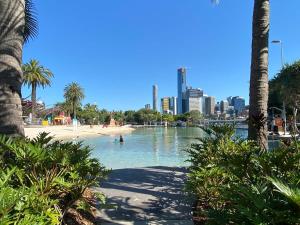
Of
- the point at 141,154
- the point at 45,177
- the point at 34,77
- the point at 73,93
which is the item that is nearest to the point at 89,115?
the point at 73,93

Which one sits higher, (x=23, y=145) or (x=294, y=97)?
(x=294, y=97)

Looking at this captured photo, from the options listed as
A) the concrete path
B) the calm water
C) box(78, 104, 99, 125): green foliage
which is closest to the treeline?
box(78, 104, 99, 125): green foliage

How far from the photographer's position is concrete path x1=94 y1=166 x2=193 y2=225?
6.25 m

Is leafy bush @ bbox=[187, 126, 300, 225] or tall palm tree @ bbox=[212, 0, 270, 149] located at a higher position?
tall palm tree @ bbox=[212, 0, 270, 149]

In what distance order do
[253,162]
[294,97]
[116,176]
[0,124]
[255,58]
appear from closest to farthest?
[253,162] → [0,124] → [255,58] → [116,176] → [294,97]

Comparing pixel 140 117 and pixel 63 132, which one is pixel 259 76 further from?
pixel 140 117

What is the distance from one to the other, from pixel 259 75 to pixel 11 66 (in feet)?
16.7

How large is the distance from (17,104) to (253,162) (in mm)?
3778

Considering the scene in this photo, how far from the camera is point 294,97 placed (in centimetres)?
3725

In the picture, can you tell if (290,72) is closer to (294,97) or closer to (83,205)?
(294,97)

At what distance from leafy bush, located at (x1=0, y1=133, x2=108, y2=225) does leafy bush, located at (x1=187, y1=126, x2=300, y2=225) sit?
5.09 feet

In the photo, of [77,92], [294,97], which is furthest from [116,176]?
[77,92]

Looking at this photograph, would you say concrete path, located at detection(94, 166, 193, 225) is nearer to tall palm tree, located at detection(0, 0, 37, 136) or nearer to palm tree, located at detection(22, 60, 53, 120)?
tall palm tree, located at detection(0, 0, 37, 136)

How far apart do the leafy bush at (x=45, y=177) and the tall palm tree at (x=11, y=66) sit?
0.90 m
